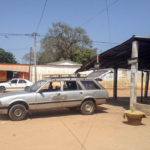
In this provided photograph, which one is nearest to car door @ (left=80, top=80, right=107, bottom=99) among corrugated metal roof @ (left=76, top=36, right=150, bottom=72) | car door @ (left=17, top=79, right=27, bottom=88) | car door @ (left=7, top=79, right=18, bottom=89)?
corrugated metal roof @ (left=76, top=36, right=150, bottom=72)

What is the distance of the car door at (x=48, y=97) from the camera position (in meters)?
7.65

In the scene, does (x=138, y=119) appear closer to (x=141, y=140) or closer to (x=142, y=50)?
(x=141, y=140)

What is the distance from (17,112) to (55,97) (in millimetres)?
1644

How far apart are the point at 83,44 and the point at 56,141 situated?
163ft

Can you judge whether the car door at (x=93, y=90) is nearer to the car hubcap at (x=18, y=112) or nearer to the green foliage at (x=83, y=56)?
the car hubcap at (x=18, y=112)

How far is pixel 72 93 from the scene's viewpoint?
27.1 feet

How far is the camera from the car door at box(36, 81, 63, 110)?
765 centimetres

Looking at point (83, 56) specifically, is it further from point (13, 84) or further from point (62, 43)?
point (13, 84)

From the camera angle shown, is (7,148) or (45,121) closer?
(7,148)

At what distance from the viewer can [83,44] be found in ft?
176

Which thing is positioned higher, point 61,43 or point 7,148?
point 61,43

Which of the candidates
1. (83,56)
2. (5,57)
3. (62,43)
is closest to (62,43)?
(62,43)

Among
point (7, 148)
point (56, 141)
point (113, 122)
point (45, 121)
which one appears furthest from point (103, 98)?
point (7, 148)

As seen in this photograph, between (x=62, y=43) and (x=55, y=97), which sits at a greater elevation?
(x=62, y=43)
